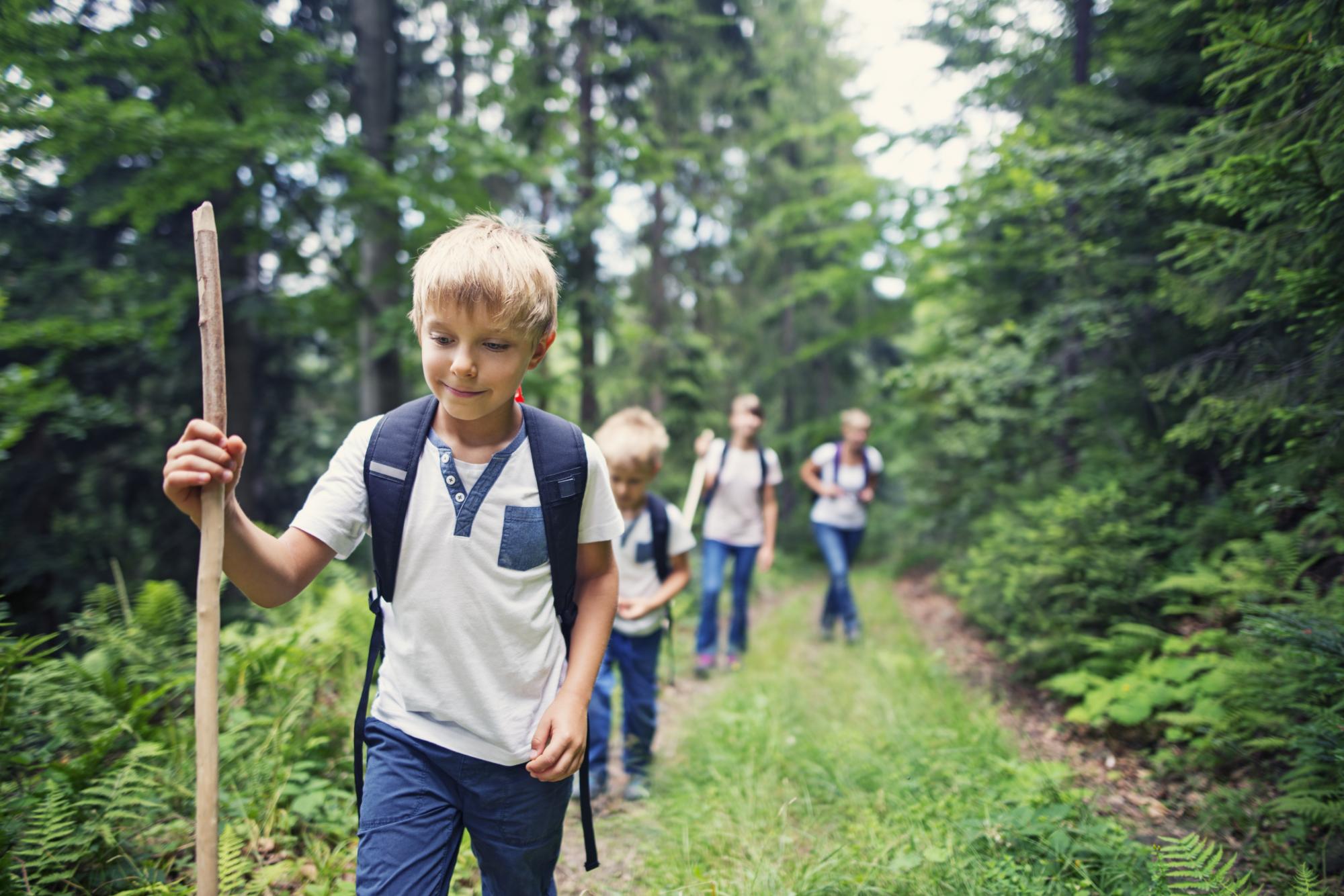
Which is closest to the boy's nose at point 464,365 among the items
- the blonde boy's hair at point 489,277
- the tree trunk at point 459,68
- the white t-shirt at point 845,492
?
the blonde boy's hair at point 489,277

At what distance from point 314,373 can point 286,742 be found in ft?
30.4

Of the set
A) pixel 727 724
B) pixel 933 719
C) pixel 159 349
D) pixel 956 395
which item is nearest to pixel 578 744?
pixel 727 724

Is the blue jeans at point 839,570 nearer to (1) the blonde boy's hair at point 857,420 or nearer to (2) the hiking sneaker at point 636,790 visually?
(1) the blonde boy's hair at point 857,420

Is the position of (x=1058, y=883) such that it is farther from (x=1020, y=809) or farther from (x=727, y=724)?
(x=727, y=724)

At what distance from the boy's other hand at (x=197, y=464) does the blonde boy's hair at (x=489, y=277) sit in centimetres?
50

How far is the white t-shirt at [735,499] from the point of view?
19.8 feet

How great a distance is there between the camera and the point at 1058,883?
2.49 metres

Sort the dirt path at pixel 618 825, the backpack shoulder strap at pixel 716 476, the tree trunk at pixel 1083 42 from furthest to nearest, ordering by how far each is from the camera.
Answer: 1. the tree trunk at pixel 1083 42
2. the backpack shoulder strap at pixel 716 476
3. the dirt path at pixel 618 825

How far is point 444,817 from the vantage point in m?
1.75

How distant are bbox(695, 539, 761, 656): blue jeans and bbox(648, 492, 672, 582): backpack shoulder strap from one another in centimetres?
210

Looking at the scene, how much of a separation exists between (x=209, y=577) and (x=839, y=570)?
239 inches

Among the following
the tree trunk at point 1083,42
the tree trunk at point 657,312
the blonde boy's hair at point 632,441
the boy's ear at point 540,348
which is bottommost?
the blonde boy's hair at point 632,441

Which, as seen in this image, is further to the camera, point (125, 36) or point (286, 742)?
point (125, 36)

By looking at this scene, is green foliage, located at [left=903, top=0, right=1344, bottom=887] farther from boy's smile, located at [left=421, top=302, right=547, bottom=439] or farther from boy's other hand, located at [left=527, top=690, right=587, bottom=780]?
boy's smile, located at [left=421, top=302, right=547, bottom=439]
